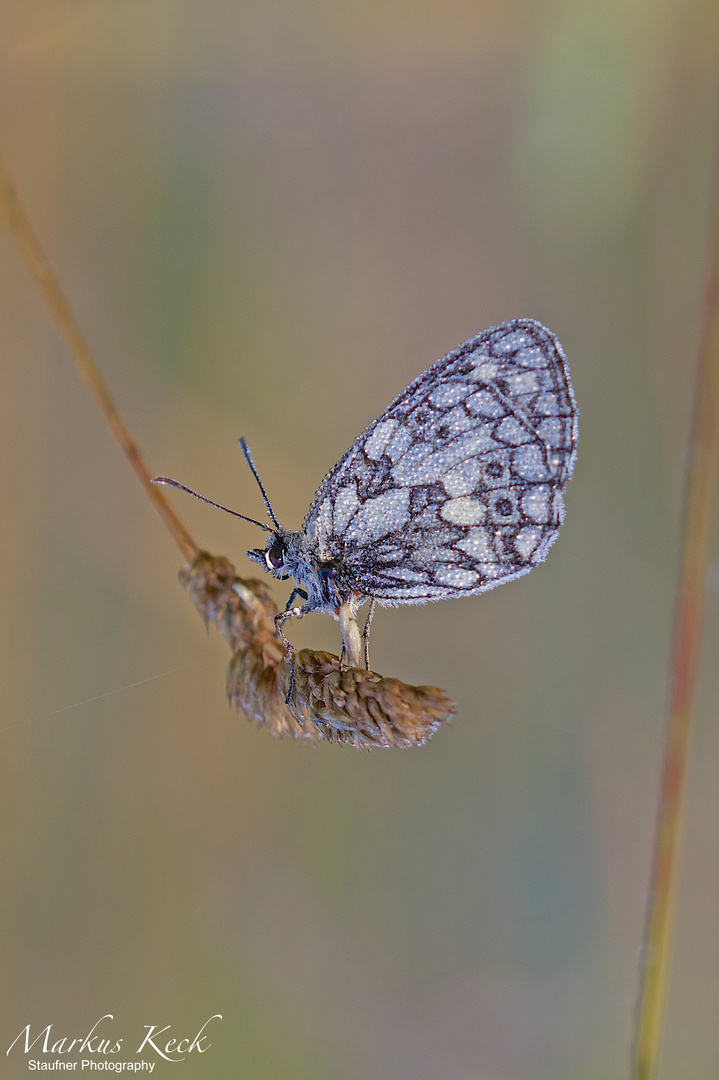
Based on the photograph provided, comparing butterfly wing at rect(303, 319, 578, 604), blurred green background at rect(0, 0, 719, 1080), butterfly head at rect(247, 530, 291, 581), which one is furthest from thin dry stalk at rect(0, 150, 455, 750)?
blurred green background at rect(0, 0, 719, 1080)

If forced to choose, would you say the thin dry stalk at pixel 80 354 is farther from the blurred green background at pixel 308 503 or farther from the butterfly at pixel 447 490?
the blurred green background at pixel 308 503

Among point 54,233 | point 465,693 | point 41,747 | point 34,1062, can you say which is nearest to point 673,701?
point 465,693

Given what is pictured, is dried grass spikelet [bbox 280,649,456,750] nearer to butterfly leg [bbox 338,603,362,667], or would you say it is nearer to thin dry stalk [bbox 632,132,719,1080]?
butterfly leg [bbox 338,603,362,667]

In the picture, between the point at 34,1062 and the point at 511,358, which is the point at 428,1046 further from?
the point at 511,358

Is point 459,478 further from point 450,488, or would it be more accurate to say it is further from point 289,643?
point 289,643

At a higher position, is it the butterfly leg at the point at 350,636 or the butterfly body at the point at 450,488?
the butterfly body at the point at 450,488

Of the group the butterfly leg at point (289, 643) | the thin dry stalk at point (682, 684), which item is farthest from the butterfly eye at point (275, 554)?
the thin dry stalk at point (682, 684)
